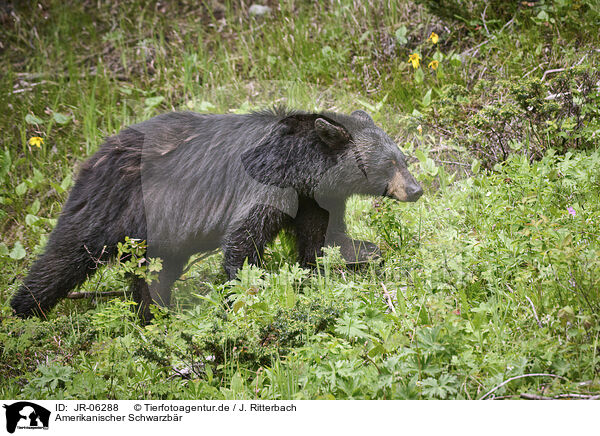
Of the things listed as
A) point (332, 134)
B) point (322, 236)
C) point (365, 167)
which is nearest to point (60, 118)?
point (322, 236)

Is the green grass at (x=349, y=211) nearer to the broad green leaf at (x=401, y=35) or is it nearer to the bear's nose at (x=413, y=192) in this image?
the broad green leaf at (x=401, y=35)

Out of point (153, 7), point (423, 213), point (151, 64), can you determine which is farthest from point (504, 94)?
point (153, 7)

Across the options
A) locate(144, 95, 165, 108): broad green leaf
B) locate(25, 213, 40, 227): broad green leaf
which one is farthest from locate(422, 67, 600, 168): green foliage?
locate(25, 213, 40, 227): broad green leaf

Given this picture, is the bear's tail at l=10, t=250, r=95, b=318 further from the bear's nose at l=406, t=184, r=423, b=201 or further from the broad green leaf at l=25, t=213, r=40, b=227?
the bear's nose at l=406, t=184, r=423, b=201

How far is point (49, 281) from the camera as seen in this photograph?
4211 mm

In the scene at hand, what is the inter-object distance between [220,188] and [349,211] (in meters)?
1.23

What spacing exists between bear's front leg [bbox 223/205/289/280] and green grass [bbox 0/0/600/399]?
0.71 feet

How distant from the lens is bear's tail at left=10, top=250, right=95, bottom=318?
420cm

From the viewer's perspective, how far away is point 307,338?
2988 millimetres

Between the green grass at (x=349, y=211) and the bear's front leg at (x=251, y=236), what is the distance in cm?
22

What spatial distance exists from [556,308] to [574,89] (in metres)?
2.30

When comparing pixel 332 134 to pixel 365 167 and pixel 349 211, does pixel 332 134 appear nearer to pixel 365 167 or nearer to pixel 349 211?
pixel 365 167

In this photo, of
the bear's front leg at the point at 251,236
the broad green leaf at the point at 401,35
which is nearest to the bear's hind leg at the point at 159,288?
the bear's front leg at the point at 251,236

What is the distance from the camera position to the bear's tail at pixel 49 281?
4.20 meters
